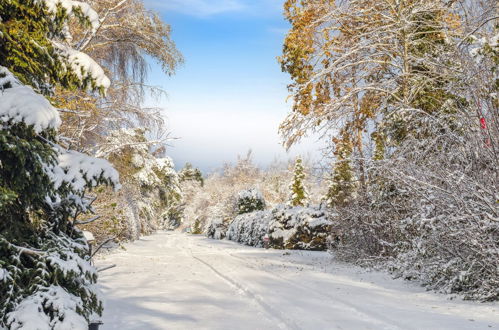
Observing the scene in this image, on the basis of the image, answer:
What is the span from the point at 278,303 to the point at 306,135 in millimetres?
6577

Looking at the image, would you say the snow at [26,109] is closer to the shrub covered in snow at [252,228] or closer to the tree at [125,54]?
the tree at [125,54]

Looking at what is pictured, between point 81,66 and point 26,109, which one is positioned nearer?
point 26,109

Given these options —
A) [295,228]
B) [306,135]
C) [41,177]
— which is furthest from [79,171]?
[295,228]

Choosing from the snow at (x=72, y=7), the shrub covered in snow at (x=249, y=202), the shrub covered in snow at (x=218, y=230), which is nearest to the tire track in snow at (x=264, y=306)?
the snow at (x=72, y=7)

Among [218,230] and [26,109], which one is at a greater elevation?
[26,109]

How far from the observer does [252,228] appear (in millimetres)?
23500

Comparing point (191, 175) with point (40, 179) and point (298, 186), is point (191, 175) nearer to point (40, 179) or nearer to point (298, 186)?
point (298, 186)

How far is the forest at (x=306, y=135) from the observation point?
10.5ft

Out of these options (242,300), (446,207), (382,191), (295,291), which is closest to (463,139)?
(446,207)

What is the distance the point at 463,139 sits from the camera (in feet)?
22.9

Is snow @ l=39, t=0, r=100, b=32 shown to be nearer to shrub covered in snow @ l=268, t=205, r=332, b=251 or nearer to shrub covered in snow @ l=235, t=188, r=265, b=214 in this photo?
shrub covered in snow @ l=268, t=205, r=332, b=251

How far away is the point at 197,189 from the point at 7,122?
60901mm

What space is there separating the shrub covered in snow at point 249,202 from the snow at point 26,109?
27495mm

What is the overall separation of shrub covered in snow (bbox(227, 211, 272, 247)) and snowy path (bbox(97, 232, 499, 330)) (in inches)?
468
